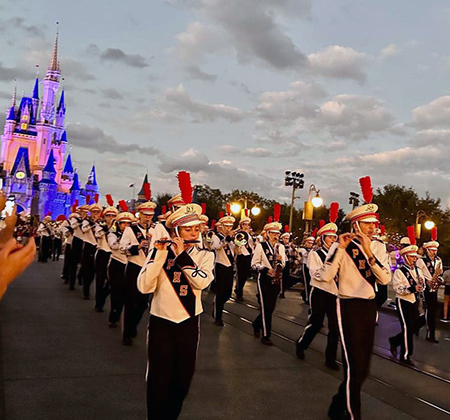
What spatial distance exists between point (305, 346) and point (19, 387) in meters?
4.36

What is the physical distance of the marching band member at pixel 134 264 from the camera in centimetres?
832

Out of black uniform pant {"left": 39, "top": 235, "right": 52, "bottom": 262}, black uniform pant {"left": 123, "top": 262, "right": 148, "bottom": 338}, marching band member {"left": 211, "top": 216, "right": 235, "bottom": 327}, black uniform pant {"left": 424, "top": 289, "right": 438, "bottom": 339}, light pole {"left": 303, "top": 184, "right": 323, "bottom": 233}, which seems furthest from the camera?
black uniform pant {"left": 39, "top": 235, "right": 52, "bottom": 262}

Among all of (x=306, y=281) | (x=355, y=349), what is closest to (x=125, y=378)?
(x=355, y=349)

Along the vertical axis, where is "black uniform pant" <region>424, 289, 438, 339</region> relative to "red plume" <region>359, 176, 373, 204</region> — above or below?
below

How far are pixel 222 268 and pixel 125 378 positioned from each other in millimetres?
5458

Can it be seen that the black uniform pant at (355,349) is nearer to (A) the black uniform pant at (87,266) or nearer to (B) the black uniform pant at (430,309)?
(B) the black uniform pant at (430,309)

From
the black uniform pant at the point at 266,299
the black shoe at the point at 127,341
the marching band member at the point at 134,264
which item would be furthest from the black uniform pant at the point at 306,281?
the black shoe at the point at 127,341

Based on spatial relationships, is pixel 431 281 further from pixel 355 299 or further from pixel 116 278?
pixel 116 278

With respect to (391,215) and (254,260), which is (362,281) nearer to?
(254,260)

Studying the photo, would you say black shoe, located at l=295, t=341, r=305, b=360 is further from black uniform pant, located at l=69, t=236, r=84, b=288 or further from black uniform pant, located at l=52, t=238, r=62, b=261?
black uniform pant, located at l=52, t=238, r=62, b=261

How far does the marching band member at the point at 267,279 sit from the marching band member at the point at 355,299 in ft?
10.8

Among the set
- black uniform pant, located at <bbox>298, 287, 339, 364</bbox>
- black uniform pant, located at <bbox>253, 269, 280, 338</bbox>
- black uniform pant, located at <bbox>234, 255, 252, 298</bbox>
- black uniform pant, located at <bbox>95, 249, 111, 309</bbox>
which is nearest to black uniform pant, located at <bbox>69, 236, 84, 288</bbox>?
black uniform pant, located at <bbox>95, 249, 111, 309</bbox>

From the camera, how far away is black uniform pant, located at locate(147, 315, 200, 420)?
4.33m

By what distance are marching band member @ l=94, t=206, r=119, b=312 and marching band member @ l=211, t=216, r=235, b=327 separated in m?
2.58
